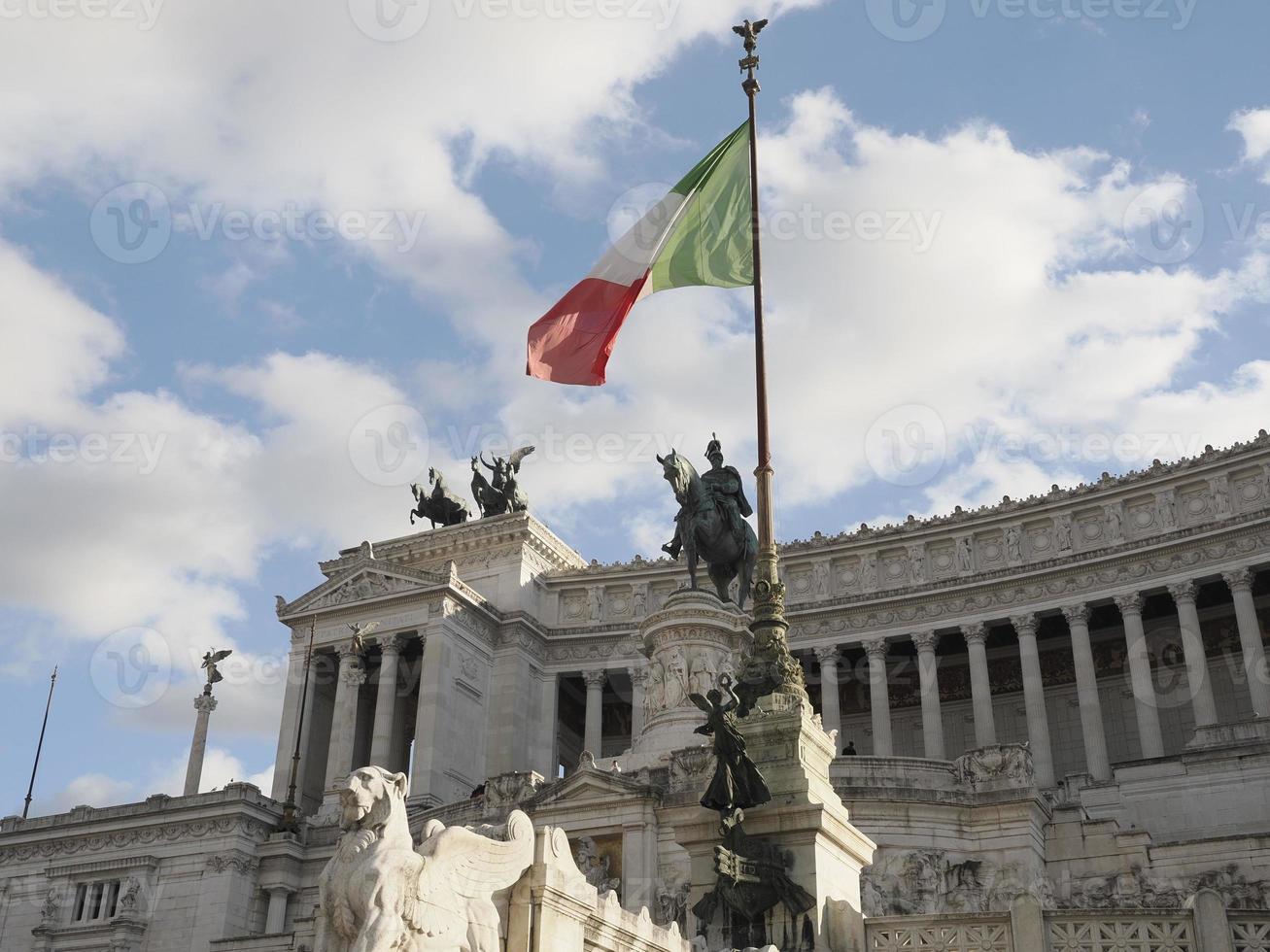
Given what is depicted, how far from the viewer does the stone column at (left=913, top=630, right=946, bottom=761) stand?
191 feet

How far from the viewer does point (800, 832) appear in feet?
48.3

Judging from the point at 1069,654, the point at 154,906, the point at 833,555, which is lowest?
the point at 154,906

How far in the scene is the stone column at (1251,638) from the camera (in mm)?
51000

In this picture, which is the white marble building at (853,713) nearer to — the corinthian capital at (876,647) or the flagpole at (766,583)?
the corinthian capital at (876,647)

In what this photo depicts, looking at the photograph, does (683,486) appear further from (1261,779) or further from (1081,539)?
(1081,539)

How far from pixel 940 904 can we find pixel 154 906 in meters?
30.8

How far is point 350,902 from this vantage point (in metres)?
10.5

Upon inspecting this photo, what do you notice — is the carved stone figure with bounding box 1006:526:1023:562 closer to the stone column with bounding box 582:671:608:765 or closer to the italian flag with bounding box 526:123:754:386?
the stone column with bounding box 582:671:608:765

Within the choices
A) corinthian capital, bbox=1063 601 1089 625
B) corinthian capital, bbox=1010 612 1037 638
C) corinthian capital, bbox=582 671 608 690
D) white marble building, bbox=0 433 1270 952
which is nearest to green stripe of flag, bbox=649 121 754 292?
white marble building, bbox=0 433 1270 952

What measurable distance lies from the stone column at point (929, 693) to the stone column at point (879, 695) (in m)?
1.64

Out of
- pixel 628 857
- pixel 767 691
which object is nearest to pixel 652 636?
pixel 628 857

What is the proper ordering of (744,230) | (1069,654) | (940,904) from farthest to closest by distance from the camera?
(1069,654)
(940,904)
(744,230)

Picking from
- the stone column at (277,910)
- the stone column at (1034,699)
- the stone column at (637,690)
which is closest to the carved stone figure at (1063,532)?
the stone column at (1034,699)

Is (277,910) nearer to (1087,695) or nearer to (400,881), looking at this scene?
(1087,695)
